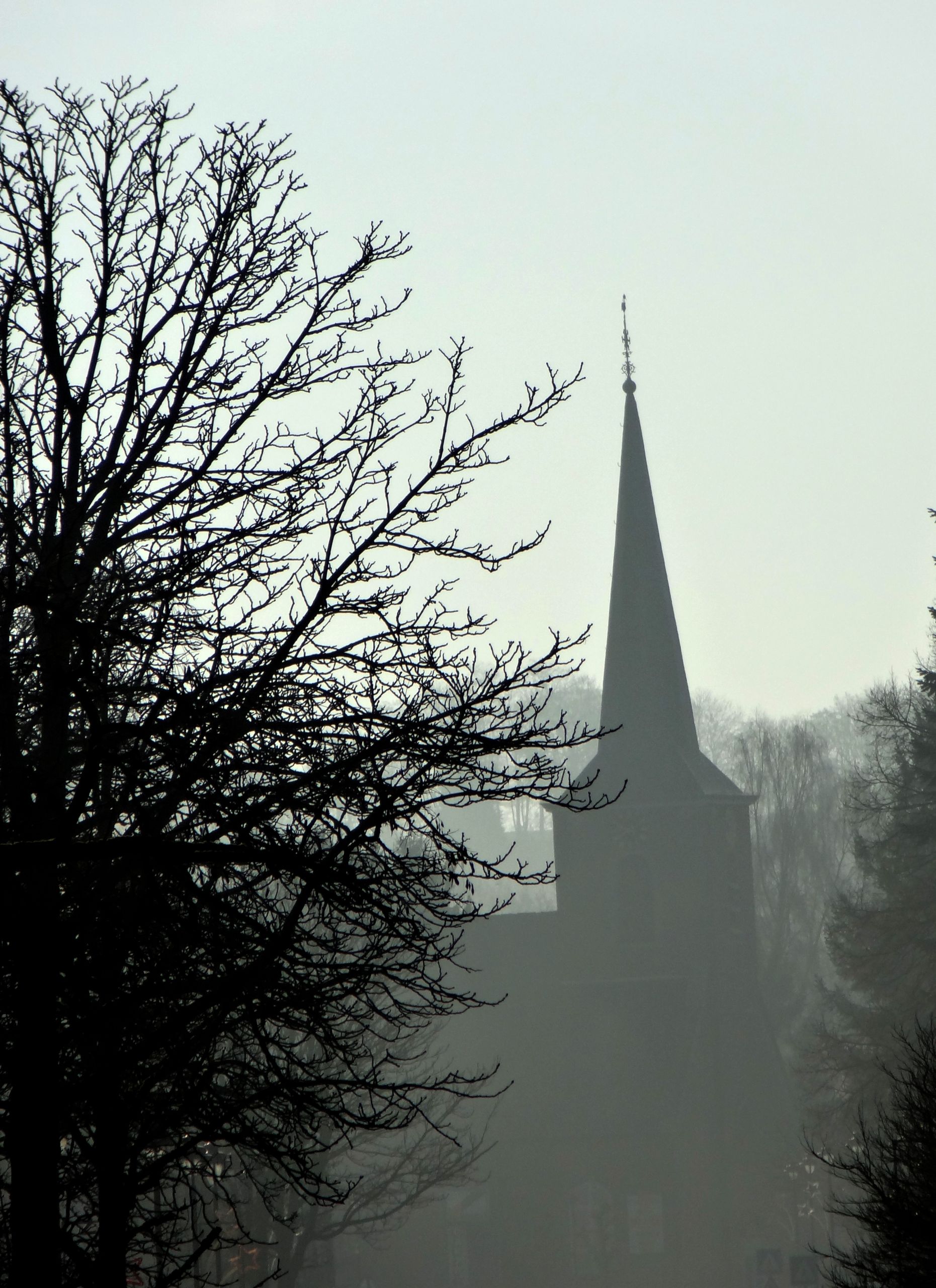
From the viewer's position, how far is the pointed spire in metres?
31.4

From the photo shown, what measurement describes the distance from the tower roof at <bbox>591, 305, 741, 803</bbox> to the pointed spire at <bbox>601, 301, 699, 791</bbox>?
0.05 feet

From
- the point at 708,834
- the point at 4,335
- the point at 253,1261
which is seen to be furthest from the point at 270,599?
the point at 708,834

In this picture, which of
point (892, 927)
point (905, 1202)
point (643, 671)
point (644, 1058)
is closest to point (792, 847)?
point (644, 1058)

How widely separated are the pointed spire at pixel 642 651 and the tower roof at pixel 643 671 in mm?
16

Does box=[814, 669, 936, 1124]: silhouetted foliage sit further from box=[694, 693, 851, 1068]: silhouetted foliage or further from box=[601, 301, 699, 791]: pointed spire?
box=[694, 693, 851, 1068]: silhouetted foliage

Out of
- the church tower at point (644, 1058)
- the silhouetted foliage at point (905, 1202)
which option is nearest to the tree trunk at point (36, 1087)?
the silhouetted foliage at point (905, 1202)

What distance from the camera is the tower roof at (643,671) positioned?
103ft

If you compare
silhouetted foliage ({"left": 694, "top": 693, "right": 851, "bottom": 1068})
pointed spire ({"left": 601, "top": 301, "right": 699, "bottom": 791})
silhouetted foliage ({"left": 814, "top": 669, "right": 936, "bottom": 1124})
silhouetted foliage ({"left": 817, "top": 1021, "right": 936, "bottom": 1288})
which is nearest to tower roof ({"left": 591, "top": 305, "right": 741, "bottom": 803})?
pointed spire ({"left": 601, "top": 301, "right": 699, "bottom": 791})

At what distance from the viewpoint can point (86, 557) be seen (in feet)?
18.8

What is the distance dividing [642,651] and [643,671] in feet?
1.49

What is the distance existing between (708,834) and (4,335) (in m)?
27.0

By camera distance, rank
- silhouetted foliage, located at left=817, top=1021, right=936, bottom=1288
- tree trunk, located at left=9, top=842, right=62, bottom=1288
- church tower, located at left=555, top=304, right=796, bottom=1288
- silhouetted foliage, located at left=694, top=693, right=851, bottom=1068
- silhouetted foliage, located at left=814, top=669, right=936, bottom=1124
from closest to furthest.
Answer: tree trunk, located at left=9, top=842, right=62, bottom=1288 → silhouetted foliage, located at left=817, top=1021, right=936, bottom=1288 → silhouetted foliage, located at left=814, top=669, right=936, bottom=1124 → church tower, located at left=555, top=304, right=796, bottom=1288 → silhouetted foliage, located at left=694, top=693, right=851, bottom=1068

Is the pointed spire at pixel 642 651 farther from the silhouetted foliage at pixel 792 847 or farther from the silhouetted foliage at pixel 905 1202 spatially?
the silhouetted foliage at pixel 905 1202

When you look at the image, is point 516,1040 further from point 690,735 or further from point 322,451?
point 322,451
